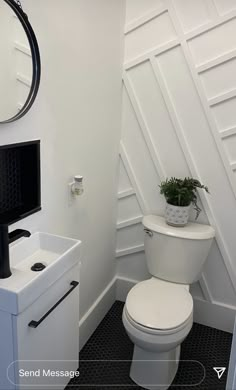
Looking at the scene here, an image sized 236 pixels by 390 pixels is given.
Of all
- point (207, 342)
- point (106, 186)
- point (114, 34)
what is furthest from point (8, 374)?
point (114, 34)

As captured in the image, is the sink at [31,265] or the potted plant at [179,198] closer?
the sink at [31,265]

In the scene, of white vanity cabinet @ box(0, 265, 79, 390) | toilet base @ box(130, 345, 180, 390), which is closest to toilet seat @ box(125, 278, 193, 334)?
toilet base @ box(130, 345, 180, 390)

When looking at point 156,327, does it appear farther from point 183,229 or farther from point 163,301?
point 183,229

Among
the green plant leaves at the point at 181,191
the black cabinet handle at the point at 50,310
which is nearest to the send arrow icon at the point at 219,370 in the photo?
the green plant leaves at the point at 181,191

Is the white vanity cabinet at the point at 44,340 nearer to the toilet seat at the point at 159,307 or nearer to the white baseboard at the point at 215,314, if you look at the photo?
the toilet seat at the point at 159,307

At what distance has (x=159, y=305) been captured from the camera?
6.07 feet

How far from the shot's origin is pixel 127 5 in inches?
84.0

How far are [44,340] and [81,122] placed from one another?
1069mm

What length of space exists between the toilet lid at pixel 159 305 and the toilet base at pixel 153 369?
24cm

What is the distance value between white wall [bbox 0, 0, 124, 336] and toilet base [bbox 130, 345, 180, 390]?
0.45 metres

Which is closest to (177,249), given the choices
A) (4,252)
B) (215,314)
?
(215,314)

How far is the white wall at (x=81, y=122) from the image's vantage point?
150cm

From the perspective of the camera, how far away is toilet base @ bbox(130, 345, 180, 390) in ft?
6.13

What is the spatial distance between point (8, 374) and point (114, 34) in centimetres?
182
